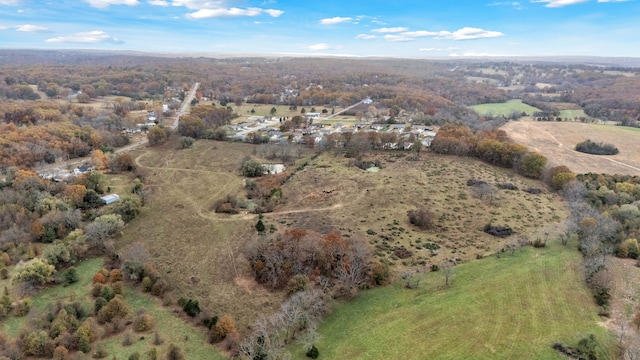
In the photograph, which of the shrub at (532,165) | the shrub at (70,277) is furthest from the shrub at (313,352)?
the shrub at (532,165)

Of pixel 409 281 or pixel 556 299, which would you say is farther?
pixel 409 281

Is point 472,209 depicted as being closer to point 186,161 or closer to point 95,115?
point 186,161

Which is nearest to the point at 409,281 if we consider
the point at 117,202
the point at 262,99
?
the point at 117,202

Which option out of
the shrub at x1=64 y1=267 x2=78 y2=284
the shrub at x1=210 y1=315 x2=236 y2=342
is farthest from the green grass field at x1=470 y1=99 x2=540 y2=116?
the shrub at x1=64 y1=267 x2=78 y2=284

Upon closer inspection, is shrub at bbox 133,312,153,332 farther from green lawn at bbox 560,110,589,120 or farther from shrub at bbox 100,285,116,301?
green lawn at bbox 560,110,589,120

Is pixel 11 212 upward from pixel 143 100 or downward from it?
downward

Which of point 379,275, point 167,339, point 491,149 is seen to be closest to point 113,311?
point 167,339
